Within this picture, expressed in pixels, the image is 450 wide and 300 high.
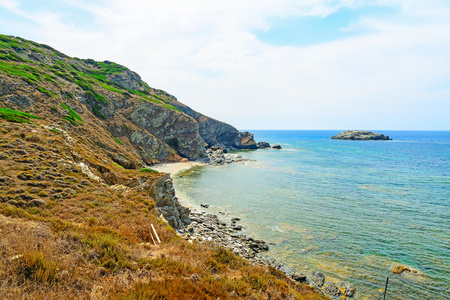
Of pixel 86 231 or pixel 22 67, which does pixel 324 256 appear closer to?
pixel 86 231

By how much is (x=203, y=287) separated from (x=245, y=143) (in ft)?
403

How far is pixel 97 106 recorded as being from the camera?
192 feet

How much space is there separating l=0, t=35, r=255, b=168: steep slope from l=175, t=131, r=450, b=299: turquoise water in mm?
20489

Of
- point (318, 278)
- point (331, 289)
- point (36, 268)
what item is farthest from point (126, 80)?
point (36, 268)

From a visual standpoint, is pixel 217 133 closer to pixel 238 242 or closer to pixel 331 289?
pixel 238 242

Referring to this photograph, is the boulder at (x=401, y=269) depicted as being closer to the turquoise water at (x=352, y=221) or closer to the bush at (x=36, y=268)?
the turquoise water at (x=352, y=221)

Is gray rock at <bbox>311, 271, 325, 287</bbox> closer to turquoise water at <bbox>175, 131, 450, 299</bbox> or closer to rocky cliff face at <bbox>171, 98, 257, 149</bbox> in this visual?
turquoise water at <bbox>175, 131, 450, 299</bbox>

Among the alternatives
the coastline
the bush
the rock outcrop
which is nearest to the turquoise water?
the coastline

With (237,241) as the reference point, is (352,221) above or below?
above

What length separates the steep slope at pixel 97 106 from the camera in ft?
105

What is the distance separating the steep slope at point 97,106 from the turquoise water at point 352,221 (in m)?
20.5

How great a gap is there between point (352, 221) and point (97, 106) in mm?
62492

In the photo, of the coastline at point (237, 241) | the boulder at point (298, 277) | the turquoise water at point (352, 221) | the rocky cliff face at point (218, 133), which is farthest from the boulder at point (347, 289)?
the rocky cliff face at point (218, 133)

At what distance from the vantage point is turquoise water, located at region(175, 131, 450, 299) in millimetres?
17656
